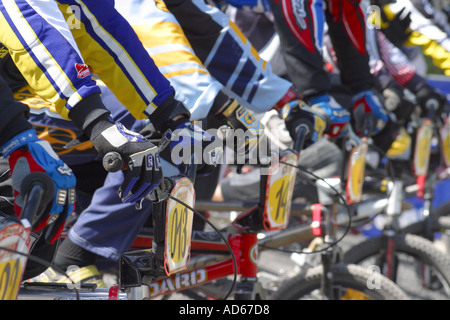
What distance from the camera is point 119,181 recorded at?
2.18 metres

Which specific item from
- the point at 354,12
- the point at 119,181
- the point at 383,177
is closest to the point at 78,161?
the point at 119,181

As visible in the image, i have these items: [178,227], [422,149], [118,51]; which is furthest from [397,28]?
[178,227]

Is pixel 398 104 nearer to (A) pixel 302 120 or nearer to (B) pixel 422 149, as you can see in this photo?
(B) pixel 422 149

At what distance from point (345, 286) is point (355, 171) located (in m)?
A: 0.49

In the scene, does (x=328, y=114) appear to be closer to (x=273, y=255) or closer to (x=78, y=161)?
(x=78, y=161)

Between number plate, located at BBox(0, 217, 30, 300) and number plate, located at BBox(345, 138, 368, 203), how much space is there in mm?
1748

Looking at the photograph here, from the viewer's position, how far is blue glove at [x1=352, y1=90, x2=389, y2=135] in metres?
2.83

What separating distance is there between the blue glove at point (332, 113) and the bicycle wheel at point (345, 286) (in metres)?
0.57

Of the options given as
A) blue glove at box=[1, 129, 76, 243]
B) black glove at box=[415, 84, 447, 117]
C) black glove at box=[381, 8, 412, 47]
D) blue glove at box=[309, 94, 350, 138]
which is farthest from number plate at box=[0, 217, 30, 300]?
black glove at box=[381, 8, 412, 47]

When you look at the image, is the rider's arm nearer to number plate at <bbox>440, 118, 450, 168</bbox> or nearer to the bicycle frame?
the bicycle frame

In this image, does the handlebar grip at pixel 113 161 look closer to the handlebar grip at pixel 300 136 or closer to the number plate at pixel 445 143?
the handlebar grip at pixel 300 136

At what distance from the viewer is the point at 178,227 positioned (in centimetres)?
167

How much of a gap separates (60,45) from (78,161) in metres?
0.84

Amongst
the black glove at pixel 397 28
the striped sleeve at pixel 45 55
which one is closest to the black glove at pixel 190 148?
the striped sleeve at pixel 45 55
